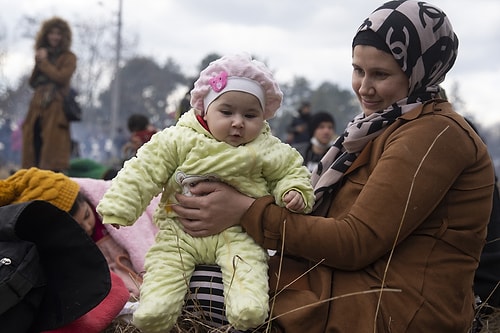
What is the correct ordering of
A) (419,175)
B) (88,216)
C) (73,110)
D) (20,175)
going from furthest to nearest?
(73,110)
(88,216)
(20,175)
(419,175)

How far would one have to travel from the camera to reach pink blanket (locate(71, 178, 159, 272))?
3143 mm

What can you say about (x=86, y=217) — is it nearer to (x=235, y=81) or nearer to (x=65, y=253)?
(x=65, y=253)

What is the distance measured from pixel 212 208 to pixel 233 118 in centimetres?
31

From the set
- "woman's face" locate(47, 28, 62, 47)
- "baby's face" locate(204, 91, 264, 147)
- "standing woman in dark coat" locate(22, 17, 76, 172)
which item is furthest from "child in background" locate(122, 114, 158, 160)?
"baby's face" locate(204, 91, 264, 147)

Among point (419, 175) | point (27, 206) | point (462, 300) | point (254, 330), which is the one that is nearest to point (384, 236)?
point (419, 175)

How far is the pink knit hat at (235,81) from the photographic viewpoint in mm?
2188

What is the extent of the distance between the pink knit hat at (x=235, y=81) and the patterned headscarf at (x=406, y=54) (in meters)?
0.32

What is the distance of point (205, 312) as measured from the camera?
2076 millimetres

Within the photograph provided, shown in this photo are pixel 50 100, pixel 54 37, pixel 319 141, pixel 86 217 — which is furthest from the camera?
pixel 319 141

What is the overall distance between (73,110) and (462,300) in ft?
17.7

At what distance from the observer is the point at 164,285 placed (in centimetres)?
203

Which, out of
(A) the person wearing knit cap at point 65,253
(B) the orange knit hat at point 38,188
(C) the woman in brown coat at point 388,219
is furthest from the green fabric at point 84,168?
(C) the woman in brown coat at point 388,219

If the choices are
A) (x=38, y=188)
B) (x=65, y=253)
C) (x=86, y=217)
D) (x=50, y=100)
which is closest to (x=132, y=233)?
(x=86, y=217)

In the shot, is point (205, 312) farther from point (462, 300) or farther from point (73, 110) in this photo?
point (73, 110)
